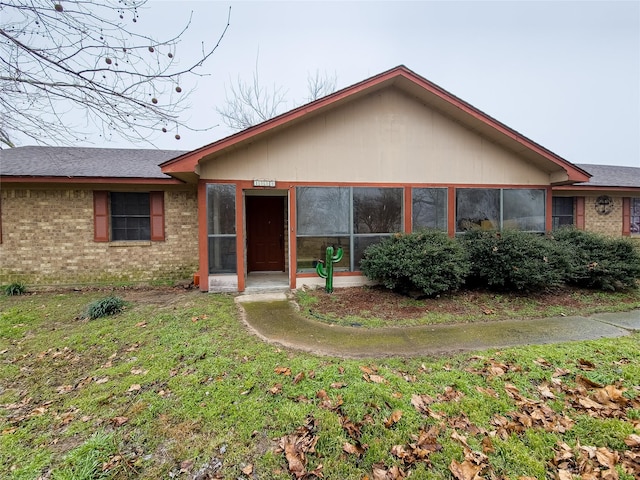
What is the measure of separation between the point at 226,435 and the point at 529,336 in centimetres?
425

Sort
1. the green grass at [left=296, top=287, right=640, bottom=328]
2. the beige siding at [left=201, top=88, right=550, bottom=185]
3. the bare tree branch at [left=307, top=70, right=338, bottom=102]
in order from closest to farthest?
1. the green grass at [left=296, top=287, right=640, bottom=328]
2. the beige siding at [left=201, top=88, right=550, bottom=185]
3. the bare tree branch at [left=307, top=70, right=338, bottom=102]

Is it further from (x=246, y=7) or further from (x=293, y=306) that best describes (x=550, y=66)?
(x=293, y=306)

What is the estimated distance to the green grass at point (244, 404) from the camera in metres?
2.11

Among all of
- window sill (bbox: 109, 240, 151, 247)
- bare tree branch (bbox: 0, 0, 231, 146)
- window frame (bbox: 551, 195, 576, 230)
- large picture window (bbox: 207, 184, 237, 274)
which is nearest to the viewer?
bare tree branch (bbox: 0, 0, 231, 146)

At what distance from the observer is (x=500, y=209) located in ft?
25.5

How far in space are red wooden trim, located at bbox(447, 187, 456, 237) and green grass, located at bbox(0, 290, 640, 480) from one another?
4.09 m

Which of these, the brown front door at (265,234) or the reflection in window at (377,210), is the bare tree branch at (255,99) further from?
the reflection in window at (377,210)

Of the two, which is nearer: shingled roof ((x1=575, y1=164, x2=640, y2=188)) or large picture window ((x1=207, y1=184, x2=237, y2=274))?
large picture window ((x1=207, y1=184, x2=237, y2=274))

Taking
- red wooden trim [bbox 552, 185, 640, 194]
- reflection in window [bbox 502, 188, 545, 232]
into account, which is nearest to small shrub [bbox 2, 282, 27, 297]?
reflection in window [bbox 502, 188, 545, 232]

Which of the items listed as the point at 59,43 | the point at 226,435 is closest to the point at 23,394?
the point at 226,435

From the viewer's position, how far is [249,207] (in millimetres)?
9062

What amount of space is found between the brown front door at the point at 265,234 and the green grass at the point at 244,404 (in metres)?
4.89

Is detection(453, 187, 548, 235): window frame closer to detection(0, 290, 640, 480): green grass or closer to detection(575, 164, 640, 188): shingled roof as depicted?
detection(575, 164, 640, 188): shingled roof

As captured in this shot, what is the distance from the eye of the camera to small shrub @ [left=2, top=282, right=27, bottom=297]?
738 centimetres
